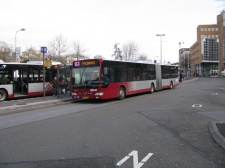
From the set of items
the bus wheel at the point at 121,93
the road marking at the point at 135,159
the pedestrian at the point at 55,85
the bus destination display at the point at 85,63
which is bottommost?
the road marking at the point at 135,159

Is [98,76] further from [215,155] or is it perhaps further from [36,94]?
[215,155]

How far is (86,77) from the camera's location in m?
16.4

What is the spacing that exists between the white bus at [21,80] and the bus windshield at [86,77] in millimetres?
3318

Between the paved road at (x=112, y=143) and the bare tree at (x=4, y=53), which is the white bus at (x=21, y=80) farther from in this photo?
the bare tree at (x=4, y=53)

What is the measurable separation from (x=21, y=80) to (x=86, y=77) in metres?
5.81

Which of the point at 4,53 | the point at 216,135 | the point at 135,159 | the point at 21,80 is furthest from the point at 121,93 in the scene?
the point at 4,53

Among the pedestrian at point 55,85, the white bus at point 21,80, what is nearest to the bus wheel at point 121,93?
the pedestrian at point 55,85

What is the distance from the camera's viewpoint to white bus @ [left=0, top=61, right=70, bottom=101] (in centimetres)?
1720

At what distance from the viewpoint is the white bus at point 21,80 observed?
17.2 m

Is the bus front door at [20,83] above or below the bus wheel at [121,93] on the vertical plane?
above

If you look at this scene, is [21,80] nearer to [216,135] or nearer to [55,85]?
[55,85]

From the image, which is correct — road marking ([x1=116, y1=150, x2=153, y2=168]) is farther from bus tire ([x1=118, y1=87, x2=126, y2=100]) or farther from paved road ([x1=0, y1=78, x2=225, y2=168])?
bus tire ([x1=118, y1=87, x2=126, y2=100])

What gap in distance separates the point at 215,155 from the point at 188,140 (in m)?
1.27

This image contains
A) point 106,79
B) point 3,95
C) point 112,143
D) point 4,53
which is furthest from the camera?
point 4,53
